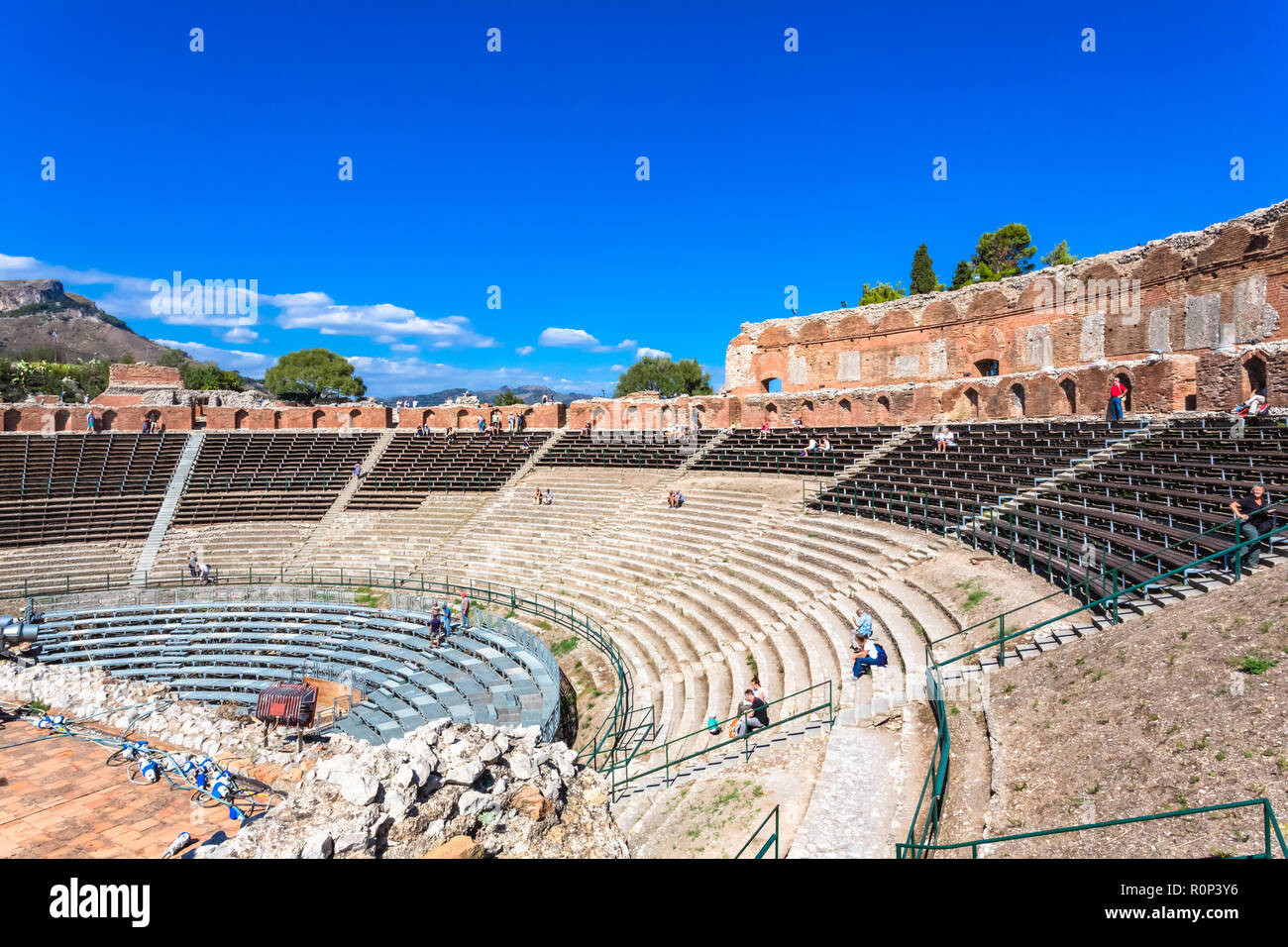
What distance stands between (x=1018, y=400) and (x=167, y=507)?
35628 millimetres

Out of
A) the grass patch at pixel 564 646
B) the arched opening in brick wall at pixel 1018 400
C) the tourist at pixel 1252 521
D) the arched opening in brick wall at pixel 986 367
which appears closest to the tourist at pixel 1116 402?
the arched opening in brick wall at pixel 1018 400

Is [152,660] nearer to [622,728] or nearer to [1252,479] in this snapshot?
[622,728]

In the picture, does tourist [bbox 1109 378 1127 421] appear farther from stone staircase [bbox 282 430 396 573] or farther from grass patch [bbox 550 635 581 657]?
stone staircase [bbox 282 430 396 573]

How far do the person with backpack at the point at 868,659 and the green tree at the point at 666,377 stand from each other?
7031 cm

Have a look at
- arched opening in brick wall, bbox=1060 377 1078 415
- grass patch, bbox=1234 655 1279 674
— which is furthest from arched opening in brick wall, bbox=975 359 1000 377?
grass patch, bbox=1234 655 1279 674

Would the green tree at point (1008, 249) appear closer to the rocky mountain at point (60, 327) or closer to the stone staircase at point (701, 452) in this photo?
the stone staircase at point (701, 452)

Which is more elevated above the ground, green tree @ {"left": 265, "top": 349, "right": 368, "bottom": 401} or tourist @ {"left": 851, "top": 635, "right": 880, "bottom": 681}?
green tree @ {"left": 265, "top": 349, "right": 368, "bottom": 401}

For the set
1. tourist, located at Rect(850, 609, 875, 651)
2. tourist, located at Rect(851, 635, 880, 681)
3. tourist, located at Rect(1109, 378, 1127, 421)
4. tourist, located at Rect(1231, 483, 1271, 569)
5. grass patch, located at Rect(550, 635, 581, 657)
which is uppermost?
tourist, located at Rect(1109, 378, 1127, 421)

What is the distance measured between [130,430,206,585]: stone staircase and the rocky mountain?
129678 mm

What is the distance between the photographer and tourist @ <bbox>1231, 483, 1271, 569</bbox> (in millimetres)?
8414

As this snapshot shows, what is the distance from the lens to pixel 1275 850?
13.9 ft

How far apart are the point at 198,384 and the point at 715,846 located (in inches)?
3409

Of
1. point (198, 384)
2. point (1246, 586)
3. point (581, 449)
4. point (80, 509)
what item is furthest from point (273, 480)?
point (198, 384)

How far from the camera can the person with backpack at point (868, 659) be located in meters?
9.82
